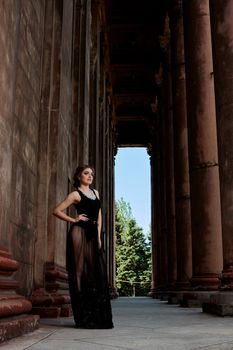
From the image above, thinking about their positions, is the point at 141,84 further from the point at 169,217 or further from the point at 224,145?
the point at 224,145

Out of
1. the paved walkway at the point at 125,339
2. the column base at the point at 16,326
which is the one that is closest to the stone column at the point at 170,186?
the paved walkway at the point at 125,339

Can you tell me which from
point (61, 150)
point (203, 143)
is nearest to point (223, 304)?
point (61, 150)

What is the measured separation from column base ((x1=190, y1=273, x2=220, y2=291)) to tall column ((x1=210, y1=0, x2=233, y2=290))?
4.76m

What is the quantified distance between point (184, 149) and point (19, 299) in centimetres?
1893

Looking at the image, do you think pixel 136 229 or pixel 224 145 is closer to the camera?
pixel 224 145

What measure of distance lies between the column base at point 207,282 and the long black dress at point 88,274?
903 centimetres

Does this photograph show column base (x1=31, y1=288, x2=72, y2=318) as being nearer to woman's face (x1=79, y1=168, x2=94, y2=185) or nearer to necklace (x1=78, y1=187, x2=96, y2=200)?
necklace (x1=78, y1=187, x2=96, y2=200)

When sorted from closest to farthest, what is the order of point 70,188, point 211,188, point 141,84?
1. point 70,188
2. point 211,188
3. point 141,84

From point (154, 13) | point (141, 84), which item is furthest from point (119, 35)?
point (141, 84)

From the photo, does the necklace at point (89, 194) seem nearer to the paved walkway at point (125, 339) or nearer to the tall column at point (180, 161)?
the paved walkway at point (125, 339)

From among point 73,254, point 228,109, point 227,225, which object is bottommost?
point 73,254

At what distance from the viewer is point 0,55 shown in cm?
705

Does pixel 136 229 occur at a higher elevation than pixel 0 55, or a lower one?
higher

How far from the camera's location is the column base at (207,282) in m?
17.0
